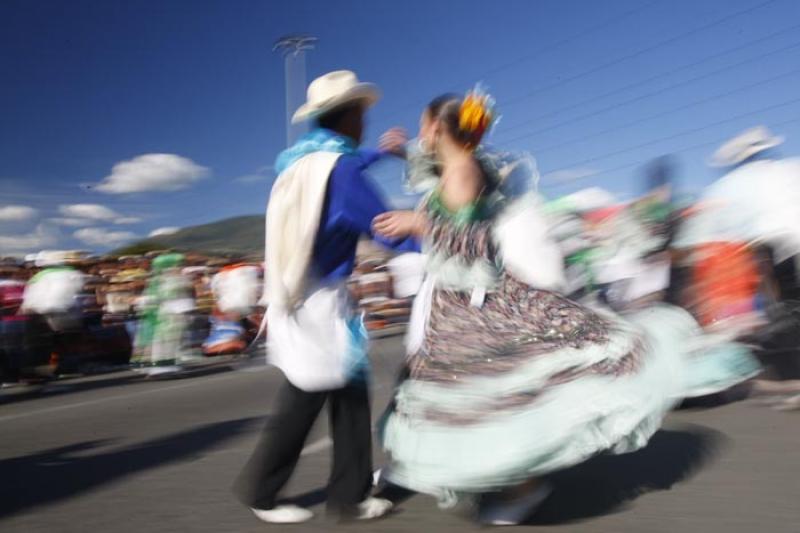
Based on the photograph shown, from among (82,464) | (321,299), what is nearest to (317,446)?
(82,464)

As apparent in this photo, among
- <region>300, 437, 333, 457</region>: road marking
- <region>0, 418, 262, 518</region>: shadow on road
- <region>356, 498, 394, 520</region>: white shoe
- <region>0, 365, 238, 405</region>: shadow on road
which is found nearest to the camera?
<region>356, 498, 394, 520</region>: white shoe

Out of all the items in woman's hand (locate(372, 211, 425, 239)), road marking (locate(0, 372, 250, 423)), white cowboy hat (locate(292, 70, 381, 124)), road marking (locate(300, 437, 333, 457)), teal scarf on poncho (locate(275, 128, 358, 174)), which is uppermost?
white cowboy hat (locate(292, 70, 381, 124))

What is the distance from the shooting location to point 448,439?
3086 millimetres

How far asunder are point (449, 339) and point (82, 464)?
3.20 metres

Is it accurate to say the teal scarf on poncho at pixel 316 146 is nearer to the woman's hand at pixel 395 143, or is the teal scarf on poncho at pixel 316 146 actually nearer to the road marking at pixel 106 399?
the woman's hand at pixel 395 143

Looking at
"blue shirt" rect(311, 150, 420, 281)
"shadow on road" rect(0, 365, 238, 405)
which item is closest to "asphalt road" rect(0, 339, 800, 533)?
"blue shirt" rect(311, 150, 420, 281)

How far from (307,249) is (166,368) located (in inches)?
340

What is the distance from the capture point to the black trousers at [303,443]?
3406 mm

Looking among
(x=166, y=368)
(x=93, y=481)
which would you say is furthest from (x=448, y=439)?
(x=166, y=368)

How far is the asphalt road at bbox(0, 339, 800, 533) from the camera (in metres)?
3.48

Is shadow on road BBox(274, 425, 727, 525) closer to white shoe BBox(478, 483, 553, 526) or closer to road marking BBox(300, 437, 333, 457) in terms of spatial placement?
white shoe BBox(478, 483, 553, 526)

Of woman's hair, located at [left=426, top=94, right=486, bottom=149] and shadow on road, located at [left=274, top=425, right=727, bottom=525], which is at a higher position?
woman's hair, located at [left=426, top=94, right=486, bottom=149]

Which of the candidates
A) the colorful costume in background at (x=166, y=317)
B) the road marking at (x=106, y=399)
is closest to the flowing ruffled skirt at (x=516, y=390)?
the road marking at (x=106, y=399)

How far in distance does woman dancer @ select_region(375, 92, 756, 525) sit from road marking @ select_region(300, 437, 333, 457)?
184 centimetres
